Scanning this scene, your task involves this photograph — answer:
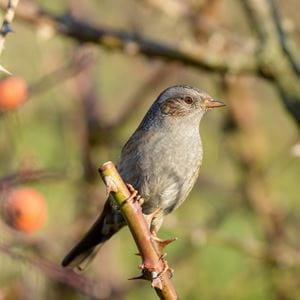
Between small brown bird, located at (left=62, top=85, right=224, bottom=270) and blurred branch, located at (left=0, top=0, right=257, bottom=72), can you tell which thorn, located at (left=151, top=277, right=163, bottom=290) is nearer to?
small brown bird, located at (left=62, top=85, right=224, bottom=270)

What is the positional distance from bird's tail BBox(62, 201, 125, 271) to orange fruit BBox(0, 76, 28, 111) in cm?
73

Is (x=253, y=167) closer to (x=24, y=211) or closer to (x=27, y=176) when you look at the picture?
(x=24, y=211)

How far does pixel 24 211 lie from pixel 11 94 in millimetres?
578

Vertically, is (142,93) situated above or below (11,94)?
above

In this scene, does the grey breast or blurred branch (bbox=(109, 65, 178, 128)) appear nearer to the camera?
the grey breast

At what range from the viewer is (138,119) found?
348 inches

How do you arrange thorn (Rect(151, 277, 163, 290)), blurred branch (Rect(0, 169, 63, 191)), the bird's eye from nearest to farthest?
1. thorn (Rect(151, 277, 163, 290))
2. blurred branch (Rect(0, 169, 63, 191))
3. the bird's eye

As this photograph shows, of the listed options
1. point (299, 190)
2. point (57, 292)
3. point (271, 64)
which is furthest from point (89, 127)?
point (299, 190)

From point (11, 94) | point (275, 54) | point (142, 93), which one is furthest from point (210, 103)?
point (142, 93)

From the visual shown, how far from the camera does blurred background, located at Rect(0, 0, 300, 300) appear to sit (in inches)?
211

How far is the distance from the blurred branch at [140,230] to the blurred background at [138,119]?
857 mm

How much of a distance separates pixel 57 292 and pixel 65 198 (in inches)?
51.2

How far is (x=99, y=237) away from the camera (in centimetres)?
472

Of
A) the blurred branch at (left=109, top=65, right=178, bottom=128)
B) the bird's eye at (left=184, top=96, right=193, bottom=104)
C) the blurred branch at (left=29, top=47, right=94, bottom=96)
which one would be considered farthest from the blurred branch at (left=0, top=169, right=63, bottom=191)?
the blurred branch at (left=109, top=65, right=178, bottom=128)
